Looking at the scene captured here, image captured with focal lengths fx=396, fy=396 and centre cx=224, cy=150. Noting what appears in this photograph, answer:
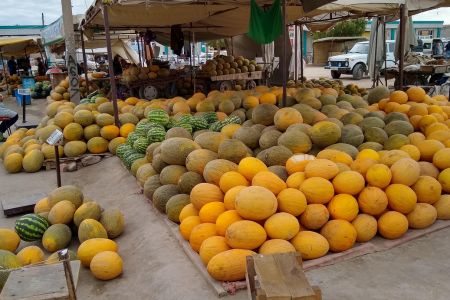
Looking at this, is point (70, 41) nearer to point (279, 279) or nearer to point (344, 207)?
point (344, 207)

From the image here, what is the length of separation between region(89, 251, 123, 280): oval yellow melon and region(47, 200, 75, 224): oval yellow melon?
880 mm

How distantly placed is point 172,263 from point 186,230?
352mm

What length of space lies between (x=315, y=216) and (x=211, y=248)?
3.13ft

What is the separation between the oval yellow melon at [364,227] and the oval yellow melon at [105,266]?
2.14 m

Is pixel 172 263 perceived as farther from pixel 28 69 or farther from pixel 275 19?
pixel 28 69

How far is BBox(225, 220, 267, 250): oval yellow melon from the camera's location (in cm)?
318

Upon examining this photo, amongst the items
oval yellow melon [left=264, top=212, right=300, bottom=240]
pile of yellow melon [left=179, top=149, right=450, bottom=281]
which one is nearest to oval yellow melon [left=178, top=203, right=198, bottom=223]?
pile of yellow melon [left=179, top=149, right=450, bottom=281]

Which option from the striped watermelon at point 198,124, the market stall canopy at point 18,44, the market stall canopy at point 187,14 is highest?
the market stall canopy at point 18,44

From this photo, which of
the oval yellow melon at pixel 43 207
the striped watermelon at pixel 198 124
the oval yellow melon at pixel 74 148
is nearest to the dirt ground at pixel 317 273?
the oval yellow melon at pixel 43 207

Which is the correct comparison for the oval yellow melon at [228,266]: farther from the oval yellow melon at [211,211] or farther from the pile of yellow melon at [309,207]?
the oval yellow melon at [211,211]

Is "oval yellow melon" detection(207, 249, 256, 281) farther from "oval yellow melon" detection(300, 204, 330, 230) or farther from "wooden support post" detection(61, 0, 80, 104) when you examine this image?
"wooden support post" detection(61, 0, 80, 104)

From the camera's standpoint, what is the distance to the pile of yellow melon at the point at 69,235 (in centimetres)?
342

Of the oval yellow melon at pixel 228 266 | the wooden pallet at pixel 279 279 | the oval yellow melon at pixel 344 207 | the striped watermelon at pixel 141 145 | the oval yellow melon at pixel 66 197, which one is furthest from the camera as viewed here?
the striped watermelon at pixel 141 145

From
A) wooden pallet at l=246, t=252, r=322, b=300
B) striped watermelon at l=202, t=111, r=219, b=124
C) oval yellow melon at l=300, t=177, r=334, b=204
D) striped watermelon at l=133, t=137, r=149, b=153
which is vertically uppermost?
striped watermelon at l=202, t=111, r=219, b=124
